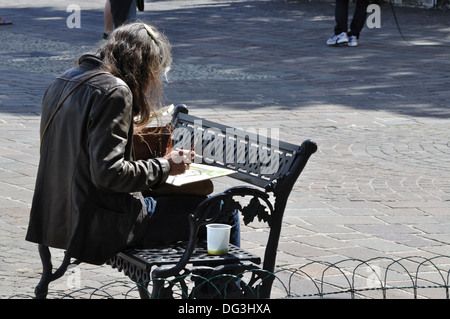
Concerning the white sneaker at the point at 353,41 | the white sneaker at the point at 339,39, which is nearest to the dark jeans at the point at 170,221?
the white sneaker at the point at 339,39

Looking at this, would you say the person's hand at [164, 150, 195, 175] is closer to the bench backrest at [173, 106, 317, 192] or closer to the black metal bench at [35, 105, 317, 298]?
the black metal bench at [35, 105, 317, 298]

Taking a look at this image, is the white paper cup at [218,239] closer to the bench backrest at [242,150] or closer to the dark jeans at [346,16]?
the bench backrest at [242,150]

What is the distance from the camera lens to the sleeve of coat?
303 centimetres

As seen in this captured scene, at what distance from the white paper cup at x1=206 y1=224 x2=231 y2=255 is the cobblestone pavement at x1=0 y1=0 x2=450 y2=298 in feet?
2.94

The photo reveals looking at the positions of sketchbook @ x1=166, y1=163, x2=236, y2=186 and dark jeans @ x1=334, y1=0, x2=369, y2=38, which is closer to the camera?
sketchbook @ x1=166, y1=163, x2=236, y2=186

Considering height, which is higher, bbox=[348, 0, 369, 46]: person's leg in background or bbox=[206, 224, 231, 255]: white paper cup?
bbox=[206, 224, 231, 255]: white paper cup

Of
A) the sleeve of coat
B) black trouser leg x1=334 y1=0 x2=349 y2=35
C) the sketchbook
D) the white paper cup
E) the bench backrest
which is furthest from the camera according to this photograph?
black trouser leg x1=334 y1=0 x2=349 y2=35

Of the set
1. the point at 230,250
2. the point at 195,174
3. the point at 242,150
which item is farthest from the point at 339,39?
the point at 230,250

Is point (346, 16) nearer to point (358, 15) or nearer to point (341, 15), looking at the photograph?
point (341, 15)

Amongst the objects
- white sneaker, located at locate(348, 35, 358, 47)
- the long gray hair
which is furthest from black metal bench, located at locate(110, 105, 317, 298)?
white sneaker, located at locate(348, 35, 358, 47)

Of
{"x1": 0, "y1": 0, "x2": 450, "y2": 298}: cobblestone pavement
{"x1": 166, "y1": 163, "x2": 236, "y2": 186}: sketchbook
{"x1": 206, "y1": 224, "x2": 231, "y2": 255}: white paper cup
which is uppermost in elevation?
{"x1": 166, "y1": 163, "x2": 236, "y2": 186}: sketchbook
